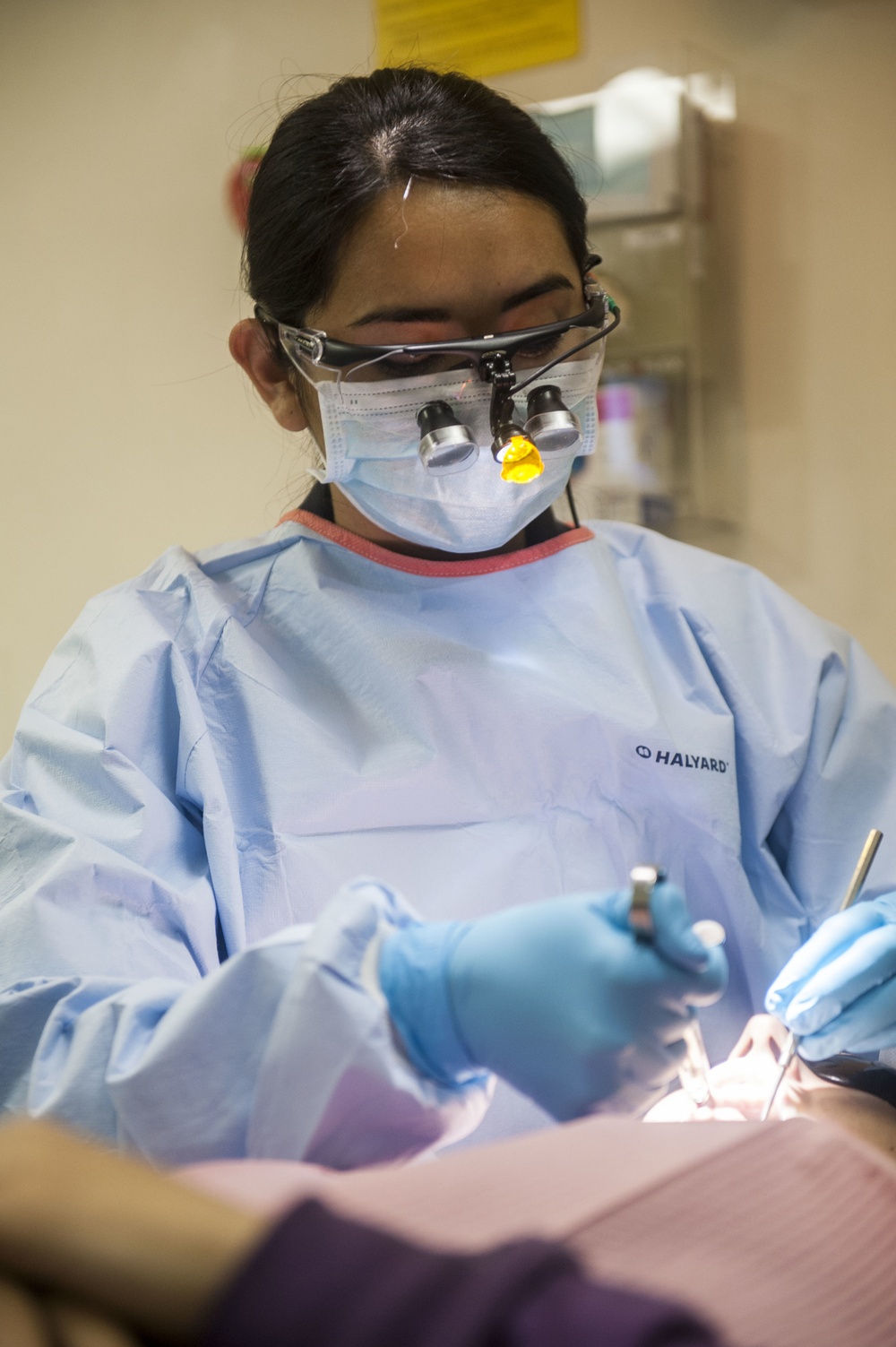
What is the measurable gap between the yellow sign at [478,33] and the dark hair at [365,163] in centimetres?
74

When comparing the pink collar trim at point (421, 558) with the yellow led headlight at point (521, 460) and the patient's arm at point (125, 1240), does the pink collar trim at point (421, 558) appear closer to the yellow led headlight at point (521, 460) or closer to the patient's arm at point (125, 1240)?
the yellow led headlight at point (521, 460)

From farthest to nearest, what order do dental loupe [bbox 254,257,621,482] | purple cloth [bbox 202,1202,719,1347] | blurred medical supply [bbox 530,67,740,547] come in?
blurred medical supply [bbox 530,67,740,547]
dental loupe [bbox 254,257,621,482]
purple cloth [bbox 202,1202,719,1347]

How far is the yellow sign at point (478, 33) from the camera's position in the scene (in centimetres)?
203

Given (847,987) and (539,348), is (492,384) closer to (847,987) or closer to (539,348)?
(539,348)

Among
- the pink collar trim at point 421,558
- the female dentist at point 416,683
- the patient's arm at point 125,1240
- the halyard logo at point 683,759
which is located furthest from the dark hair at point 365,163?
the patient's arm at point 125,1240

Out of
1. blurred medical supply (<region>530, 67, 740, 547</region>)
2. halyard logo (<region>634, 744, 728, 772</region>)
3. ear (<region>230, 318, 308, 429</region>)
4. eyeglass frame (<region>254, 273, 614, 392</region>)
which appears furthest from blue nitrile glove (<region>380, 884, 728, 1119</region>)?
blurred medical supply (<region>530, 67, 740, 547</region>)

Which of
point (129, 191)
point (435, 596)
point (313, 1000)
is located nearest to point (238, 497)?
point (129, 191)

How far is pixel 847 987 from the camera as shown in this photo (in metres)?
1.12

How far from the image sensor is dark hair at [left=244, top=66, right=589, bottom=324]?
1292mm

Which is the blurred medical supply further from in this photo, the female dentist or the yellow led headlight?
the yellow led headlight

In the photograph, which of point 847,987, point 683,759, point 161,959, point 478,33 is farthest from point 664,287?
point 161,959

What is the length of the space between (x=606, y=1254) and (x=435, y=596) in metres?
0.90

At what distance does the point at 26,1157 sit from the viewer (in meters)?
0.58

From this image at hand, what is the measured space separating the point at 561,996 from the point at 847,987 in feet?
1.48
